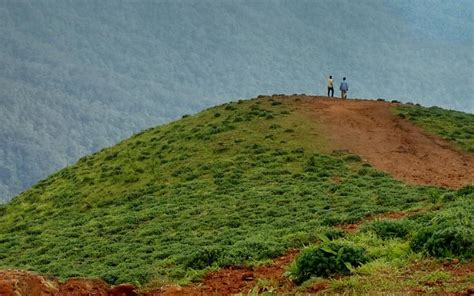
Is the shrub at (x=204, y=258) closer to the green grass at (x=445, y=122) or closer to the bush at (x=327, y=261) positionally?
the bush at (x=327, y=261)

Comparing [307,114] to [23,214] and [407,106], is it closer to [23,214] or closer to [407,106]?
[407,106]

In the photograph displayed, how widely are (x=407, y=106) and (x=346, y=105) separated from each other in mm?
4155

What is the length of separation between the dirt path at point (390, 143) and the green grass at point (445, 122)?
2.38ft

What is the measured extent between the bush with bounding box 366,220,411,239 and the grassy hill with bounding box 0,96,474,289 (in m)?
0.03

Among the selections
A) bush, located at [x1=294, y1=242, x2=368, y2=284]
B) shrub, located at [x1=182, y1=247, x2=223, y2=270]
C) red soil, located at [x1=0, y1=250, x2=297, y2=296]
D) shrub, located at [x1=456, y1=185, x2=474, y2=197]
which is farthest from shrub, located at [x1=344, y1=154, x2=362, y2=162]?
bush, located at [x1=294, y1=242, x2=368, y2=284]

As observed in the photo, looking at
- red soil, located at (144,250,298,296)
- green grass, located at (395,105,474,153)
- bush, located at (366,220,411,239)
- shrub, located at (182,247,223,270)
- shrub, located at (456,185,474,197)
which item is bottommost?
red soil, located at (144,250,298,296)

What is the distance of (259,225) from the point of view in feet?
71.1

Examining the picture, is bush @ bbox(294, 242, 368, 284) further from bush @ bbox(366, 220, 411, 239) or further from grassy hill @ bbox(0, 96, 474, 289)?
bush @ bbox(366, 220, 411, 239)

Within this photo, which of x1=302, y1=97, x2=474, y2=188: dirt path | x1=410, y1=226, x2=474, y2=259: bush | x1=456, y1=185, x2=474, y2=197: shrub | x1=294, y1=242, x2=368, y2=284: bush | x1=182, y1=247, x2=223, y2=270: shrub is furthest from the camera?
x1=302, y1=97, x2=474, y2=188: dirt path

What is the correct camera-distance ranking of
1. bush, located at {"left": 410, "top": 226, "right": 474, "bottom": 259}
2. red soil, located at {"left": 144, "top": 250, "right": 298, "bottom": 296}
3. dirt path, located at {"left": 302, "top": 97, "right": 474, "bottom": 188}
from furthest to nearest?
dirt path, located at {"left": 302, "top": 97, "right": 474, "bottom": 188} < red soil, located at {"left": 144, "top": 250, "right": 298, "bottom": 296} < bush, located at {"left": 410, "top": 226, "right": 474, "bottom": 259}

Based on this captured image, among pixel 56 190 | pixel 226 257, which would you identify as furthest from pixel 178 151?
pixel 226 257

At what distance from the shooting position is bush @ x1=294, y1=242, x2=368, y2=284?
40.7 ft

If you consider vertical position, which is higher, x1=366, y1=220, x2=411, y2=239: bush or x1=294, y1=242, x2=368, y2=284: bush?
x1=366, y1=220, x2=411, y2=239: bush

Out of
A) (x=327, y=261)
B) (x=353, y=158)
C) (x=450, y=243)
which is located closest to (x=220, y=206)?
(x=353, y=158)
